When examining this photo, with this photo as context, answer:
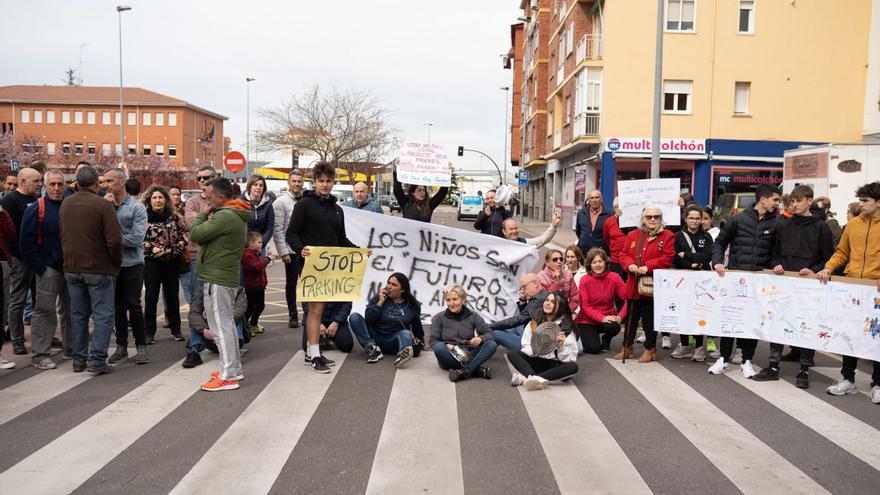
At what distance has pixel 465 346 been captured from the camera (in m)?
7.50

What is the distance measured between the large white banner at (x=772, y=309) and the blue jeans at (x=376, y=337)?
2.77 metres

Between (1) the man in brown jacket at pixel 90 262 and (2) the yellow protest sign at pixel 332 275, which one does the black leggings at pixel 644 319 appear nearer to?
(2) the yellow protest sign at pixel 332 275

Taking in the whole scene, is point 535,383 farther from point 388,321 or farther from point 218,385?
point 218,385

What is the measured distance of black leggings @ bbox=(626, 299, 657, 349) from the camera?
27.4 feet

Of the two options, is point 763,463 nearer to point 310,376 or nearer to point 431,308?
point 310,376

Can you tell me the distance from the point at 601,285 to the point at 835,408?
2964 mm

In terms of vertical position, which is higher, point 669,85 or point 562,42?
point 562,42

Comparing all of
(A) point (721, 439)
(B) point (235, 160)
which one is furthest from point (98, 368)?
(B) point (235, 160)

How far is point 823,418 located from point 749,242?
7.68 ft

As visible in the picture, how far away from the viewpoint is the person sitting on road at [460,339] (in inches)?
289

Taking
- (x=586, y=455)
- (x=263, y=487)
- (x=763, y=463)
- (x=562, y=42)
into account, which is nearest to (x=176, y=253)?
(x=263, y=487)

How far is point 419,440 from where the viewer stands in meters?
5.44

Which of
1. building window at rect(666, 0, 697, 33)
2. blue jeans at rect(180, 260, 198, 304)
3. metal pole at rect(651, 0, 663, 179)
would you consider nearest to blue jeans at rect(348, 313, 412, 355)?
blue jeans at rect(180, 260, 198, 304)

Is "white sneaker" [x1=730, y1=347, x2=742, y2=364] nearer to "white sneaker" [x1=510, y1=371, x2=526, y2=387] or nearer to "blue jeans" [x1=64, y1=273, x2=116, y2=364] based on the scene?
"white sneaker" [x1=510, y1=371, x2=526, y2=387]
